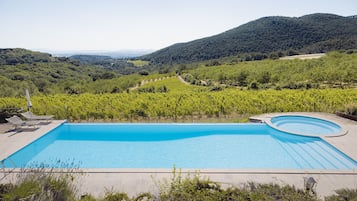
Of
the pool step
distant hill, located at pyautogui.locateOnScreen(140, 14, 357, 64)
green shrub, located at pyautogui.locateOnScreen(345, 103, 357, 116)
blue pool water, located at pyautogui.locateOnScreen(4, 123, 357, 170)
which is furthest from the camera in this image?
distant hill, located at pyautogui.locateOnScreen(140, 14, 357, 64)

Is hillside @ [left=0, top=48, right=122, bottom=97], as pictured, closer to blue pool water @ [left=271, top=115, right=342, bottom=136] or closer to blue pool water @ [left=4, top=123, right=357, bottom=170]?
blue pool water @ [left=4, top=123, right=357, bottom=170]

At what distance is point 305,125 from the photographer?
7797 mm

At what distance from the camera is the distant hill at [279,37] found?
62759 mm

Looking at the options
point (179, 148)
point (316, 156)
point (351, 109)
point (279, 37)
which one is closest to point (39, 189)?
point (179, 148)

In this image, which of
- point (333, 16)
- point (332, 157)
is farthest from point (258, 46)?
point (332, 157)

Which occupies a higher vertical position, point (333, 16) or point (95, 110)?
point (333, 16)

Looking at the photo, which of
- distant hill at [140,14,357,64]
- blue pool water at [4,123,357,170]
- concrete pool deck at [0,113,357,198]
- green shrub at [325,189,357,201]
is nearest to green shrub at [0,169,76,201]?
concrete pool deck at [0,113,357,198]

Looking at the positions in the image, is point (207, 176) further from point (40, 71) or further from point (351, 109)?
point (40, 71)

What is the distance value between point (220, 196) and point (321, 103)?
Result: 7.89 metres

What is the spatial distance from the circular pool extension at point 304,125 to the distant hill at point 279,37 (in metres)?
54.6

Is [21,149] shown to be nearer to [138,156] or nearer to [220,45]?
[138,156]

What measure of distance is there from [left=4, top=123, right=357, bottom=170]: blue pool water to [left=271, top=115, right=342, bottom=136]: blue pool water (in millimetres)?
893

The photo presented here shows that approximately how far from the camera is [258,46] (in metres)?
71.2

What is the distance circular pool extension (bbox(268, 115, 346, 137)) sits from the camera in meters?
7.12
